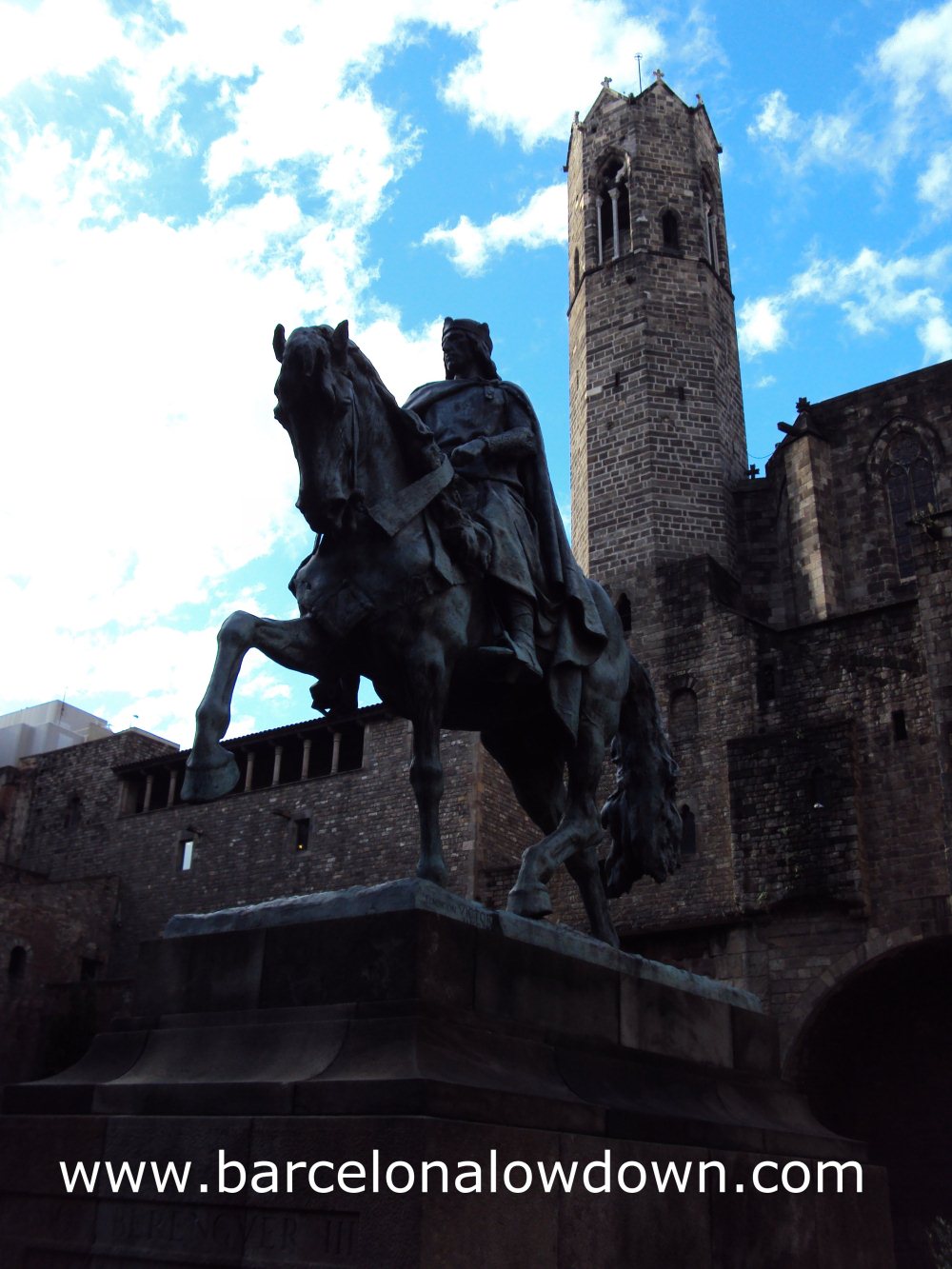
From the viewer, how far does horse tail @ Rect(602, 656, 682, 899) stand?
6824 mm

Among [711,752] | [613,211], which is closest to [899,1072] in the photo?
[711,752]

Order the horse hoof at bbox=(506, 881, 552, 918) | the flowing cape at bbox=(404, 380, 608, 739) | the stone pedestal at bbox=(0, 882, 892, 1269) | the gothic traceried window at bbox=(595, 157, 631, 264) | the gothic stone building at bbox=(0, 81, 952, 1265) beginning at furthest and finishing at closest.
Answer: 1. the gothic traceried window at bbox=(595, 157, 631, 264)
2. the gothic stone building at bbox=(0, 81, 952, 1265)
3. the flowing cape at bbox=(404, 380, 608, 739)
4. the horse hoof at bbox=(506, 881, 552, 918)
5. the stone pedestal at bbox=(0, 882, 892, 1269)

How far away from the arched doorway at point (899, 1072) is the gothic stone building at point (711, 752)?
1.8 inches

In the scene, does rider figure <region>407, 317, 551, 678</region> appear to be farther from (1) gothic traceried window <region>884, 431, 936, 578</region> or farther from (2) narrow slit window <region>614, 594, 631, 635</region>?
(1) gothic traceried window <region>884, 431, 936, 578</region>

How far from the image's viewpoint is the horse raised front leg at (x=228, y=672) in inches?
195

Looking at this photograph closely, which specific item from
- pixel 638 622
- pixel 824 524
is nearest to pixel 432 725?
pixel 638 622

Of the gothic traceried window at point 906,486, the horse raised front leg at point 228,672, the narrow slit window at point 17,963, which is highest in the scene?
the gothic traceried window at point 906,486

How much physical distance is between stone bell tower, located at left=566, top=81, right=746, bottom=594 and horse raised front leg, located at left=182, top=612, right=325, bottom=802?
22.7 metres

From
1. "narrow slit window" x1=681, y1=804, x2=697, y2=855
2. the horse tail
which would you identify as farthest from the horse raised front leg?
"narrow slit window" x1=681, y1=804, x2=697, y2=855

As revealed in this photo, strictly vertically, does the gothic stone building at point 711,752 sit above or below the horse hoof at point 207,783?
above

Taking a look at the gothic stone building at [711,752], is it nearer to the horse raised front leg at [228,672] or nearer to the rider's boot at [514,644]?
the rider's boot at [514,644]

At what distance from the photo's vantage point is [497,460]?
6531 mm

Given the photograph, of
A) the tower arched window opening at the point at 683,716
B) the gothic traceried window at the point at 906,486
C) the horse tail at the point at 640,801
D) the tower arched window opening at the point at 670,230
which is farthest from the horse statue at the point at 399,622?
the tower arched window opening at the point at 670,230

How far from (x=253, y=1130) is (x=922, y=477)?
1053 inches
